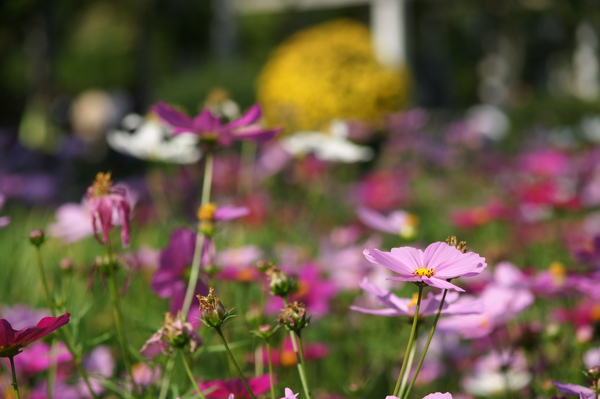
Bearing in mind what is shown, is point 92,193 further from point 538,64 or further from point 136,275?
point 538,64

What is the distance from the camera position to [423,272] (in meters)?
0.63

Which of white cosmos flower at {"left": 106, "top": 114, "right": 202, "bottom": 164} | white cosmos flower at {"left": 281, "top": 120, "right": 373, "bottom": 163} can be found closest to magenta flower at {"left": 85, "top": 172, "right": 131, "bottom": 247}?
white cosmos flower at {"left": 106, "top": 114, "right": 202, "bottom": 164}

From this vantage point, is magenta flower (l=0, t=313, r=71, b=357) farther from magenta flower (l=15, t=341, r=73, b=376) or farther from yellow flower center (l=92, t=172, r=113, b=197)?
magenta flower (l=15, t=341, r=73, b=376)

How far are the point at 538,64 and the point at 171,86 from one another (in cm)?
1260

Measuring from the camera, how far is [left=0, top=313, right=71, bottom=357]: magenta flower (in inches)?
24.3

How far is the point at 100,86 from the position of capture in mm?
14648

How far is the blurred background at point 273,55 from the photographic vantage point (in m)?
7.65

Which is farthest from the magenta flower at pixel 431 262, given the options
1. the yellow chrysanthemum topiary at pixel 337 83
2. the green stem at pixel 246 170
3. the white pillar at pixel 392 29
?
the white pillar at pixel 392 29

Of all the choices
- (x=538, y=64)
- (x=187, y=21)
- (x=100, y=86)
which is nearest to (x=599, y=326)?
(x=100, y=86)

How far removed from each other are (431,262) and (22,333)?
375mm

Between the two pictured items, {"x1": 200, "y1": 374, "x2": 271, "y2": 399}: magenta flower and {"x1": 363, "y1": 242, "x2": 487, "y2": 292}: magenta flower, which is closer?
{"x1": 363, "y1": 242, "x2": 487, "y2": 292}: magenta flower

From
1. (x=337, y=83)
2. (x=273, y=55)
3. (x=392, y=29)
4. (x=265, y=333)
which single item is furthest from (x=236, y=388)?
(x=273, y=55)

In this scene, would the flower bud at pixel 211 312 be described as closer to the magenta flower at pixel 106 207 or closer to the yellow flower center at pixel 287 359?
the magenta flower at pixel 106 207

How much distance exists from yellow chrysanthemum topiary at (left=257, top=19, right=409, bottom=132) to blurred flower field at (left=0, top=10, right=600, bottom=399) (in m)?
1.70
